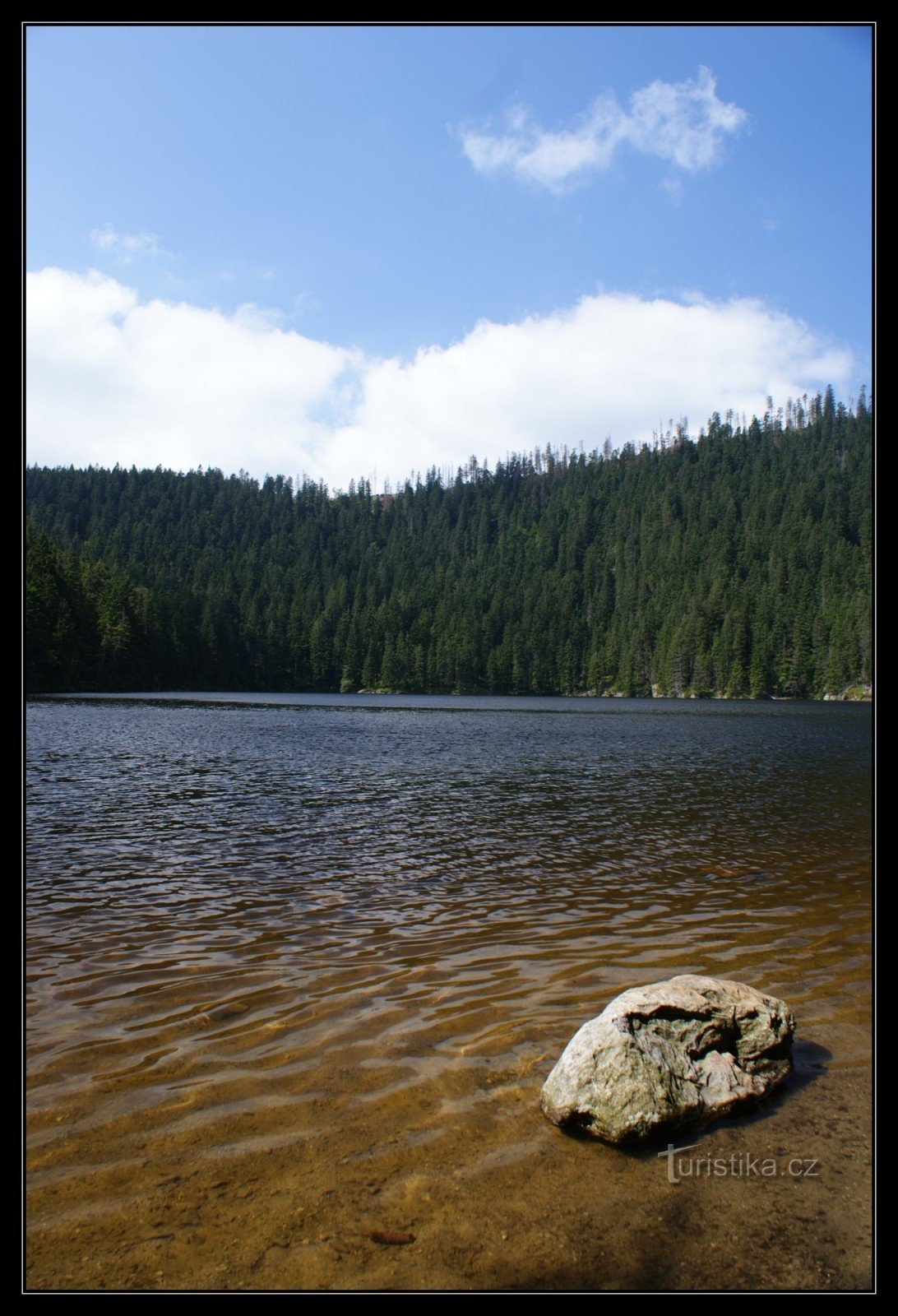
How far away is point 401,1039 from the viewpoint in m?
7.22

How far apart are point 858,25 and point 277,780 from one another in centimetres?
2556

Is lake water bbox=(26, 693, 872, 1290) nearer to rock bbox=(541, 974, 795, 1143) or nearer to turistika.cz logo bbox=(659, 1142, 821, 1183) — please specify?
turistika.cz logo bbox=(659, 1142, 821, 1183)

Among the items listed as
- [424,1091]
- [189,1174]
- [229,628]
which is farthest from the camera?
[229,628]

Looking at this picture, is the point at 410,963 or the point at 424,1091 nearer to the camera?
the point at 424,1091

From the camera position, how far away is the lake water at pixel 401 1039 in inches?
175

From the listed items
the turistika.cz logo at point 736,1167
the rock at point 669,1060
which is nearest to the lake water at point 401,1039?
the turistika.cz logo at point 736,1167

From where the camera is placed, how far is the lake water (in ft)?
14.6

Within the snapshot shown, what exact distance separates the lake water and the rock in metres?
0.22

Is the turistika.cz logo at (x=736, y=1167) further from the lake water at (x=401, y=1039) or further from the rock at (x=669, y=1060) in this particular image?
the rock at (x=669, y=1060)

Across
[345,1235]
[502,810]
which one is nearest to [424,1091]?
[345,1235]

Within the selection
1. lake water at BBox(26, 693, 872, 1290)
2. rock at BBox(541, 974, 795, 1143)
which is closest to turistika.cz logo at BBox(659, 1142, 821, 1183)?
lake water at BBox(26, 693, 872, 1290)

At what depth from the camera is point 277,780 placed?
2659cm

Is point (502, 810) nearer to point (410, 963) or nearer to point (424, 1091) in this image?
point (410, 963)
